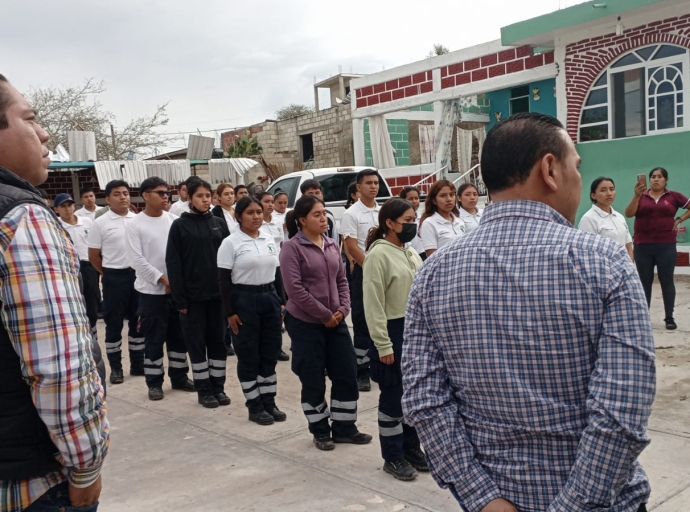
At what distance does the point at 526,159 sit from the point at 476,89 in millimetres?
13606

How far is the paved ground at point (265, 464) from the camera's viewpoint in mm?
3947

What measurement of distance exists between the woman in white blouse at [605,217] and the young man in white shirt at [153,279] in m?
4.15

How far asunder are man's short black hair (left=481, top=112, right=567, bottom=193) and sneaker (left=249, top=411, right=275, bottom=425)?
4040mm

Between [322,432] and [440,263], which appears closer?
[440,263]

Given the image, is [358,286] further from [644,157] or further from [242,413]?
[644,157]

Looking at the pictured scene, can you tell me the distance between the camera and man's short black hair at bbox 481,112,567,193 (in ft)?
5.77

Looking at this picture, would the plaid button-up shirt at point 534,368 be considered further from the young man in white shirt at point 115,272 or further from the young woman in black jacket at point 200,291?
the young man in white shirt at point 115,272

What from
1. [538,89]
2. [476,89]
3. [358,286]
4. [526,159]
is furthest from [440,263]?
[538,89]

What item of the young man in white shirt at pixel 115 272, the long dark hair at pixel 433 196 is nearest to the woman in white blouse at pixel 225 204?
the young man in white shirt at pixel 115 272

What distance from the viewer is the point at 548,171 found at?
1.76m

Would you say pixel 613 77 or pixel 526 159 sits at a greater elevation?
pixel 613 77

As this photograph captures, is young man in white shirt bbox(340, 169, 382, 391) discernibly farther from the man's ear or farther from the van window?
the man's ear

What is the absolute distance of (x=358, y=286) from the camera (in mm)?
6836

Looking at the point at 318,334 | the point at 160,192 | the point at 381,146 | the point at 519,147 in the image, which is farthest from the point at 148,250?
the point at 381,146
